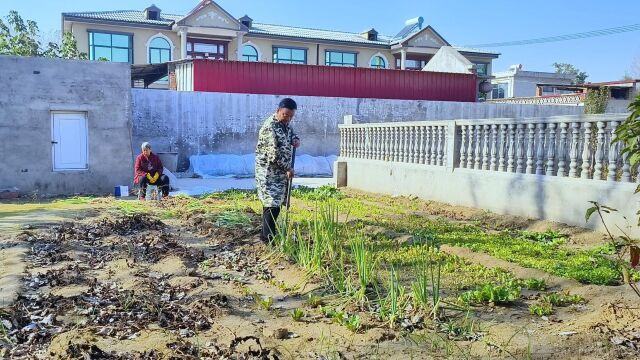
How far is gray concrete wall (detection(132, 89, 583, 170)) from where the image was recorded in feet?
60.1

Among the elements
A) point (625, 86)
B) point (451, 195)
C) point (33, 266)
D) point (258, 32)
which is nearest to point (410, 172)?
point (451, 195)

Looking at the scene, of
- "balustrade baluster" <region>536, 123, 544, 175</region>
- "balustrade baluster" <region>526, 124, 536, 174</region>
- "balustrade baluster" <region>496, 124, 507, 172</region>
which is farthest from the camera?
"balustrade baluster" <region>496, 124, 507, 172</region>

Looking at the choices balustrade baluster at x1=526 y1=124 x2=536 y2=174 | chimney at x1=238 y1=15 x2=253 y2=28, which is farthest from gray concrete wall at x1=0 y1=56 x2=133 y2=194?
chimney at x1=238 y1=15 x2=253 y2=28

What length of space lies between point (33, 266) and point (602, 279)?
5.51 m

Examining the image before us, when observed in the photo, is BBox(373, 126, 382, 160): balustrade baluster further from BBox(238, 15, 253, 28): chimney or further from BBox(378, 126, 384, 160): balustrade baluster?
BBox(238, 15, 253, 28): chimney

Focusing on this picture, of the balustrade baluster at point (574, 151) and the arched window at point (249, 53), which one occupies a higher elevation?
the arched window at point (249, 53)

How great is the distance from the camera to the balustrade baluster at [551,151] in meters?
7.71

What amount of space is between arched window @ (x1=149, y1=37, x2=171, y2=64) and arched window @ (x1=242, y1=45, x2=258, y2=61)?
171 inches

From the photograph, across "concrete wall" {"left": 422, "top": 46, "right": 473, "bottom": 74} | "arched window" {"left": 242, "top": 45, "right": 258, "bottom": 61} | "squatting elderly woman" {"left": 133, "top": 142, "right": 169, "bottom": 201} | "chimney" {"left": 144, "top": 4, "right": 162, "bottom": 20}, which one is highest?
"chimney" {"left": 144, "top": 4, "right": 162, "bottom": 20}

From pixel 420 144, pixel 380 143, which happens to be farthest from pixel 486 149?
pixel 380 143

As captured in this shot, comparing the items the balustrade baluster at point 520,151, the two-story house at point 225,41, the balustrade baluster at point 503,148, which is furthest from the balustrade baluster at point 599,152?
the two-story house at point 225,41

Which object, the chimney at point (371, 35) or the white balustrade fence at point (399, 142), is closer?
the white balustrade fence at point (399, 142)

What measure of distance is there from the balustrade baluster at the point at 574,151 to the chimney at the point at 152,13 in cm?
2892

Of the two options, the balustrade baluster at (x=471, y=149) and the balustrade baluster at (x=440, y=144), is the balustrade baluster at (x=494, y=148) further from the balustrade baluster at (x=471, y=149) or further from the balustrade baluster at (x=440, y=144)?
the balustrade baluster at (x=440, y=144)
